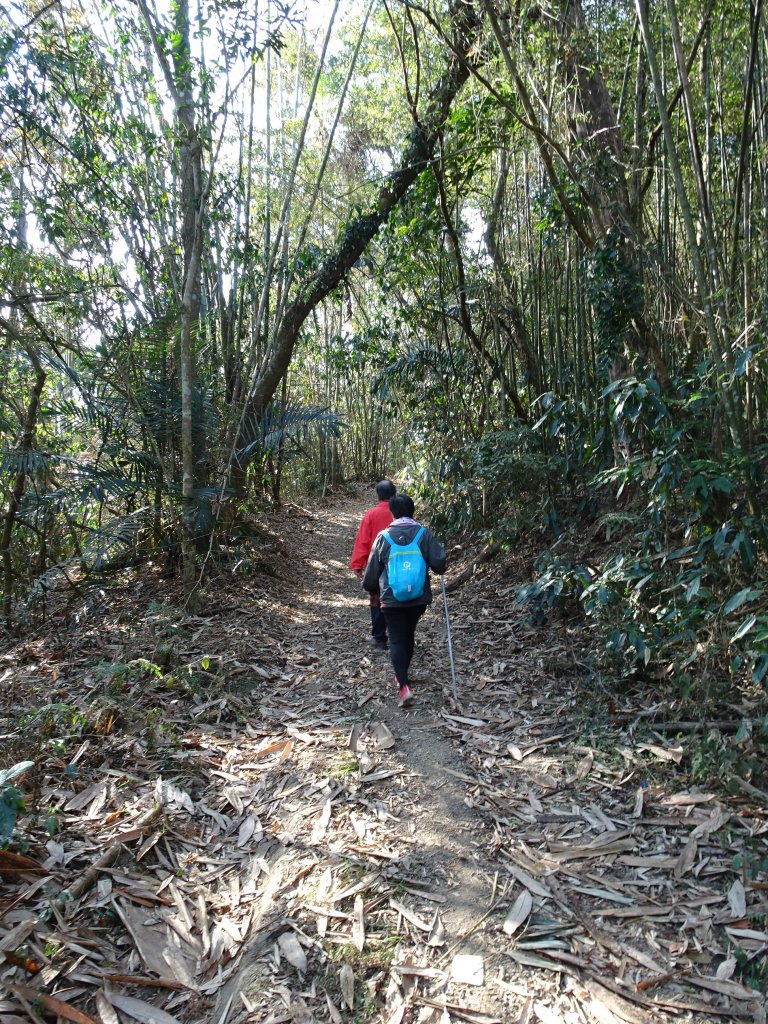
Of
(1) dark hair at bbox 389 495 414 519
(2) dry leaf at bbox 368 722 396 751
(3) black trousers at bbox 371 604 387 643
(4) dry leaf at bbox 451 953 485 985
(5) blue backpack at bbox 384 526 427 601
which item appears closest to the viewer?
(4) dry leaf at bbox 451 953 485 985

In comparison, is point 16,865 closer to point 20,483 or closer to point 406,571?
point 406,571

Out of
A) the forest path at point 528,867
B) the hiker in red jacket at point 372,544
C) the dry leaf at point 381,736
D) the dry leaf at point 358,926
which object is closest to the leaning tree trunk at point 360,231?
the hiker in red jacket at point 372,544

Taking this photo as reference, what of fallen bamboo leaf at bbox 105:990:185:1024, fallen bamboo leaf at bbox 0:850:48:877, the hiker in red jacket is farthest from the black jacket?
fallen bamboo leaf at bbox 105:990:185:1024

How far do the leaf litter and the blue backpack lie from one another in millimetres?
726

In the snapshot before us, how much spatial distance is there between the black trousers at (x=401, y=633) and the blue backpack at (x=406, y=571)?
106 millimetres

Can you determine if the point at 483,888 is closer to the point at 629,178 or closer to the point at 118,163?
the point at 629,178

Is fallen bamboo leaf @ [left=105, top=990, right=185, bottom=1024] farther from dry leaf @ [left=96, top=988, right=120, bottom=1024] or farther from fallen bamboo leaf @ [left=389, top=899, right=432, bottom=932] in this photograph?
fallen bamboo leaf @ [left=389, top=899, right=432, bottom=932]

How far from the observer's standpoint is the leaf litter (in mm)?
2037

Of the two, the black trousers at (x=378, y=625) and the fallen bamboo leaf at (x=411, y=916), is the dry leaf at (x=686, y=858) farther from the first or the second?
the black trousers at (x=378, y=625)

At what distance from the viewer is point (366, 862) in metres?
2.62

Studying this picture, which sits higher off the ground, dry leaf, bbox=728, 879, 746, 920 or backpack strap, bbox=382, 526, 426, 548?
backpack strap, bbox=382, 526, 426, 548

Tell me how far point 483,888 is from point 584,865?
0.43m

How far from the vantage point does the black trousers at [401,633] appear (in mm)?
4090

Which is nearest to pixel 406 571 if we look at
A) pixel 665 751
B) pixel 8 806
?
pixel 665 751
